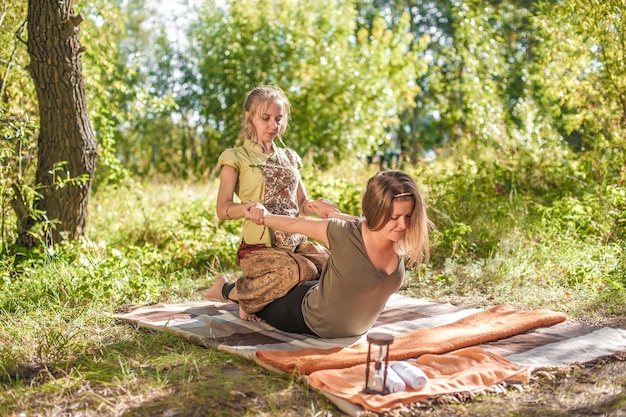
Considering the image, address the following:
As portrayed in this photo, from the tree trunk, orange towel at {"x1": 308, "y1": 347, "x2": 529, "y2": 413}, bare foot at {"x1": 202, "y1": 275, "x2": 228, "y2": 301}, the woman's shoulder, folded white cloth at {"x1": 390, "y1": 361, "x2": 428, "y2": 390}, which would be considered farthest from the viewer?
the tree trunk

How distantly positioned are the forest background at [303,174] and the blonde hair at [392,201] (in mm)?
1189

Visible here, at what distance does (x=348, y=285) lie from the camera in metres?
3.76

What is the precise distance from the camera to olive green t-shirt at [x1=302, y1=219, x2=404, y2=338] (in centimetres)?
373

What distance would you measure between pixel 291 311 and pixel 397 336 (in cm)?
64

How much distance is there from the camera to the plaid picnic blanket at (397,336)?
12.1 feet

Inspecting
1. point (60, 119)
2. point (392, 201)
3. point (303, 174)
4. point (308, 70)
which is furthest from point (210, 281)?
point (308, 70)

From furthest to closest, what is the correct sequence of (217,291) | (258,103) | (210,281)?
(210,281)
(217,291)
(258,103)

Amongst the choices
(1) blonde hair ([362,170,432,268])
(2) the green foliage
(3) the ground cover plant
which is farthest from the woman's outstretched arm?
(2) the green foliage

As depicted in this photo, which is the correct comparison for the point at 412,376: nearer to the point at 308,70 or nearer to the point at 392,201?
the point at 392,201

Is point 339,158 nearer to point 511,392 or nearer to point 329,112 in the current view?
point 329,112

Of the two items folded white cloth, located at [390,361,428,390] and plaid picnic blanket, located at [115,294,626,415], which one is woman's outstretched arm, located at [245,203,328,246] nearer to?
plaid picnic blanket, located at [115,294,626,415]

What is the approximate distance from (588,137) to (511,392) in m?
5.49

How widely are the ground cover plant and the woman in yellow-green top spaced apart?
585mm

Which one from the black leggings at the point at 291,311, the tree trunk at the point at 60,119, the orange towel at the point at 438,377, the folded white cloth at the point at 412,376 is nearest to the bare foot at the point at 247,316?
A: the black leggings at the point at 291,311
